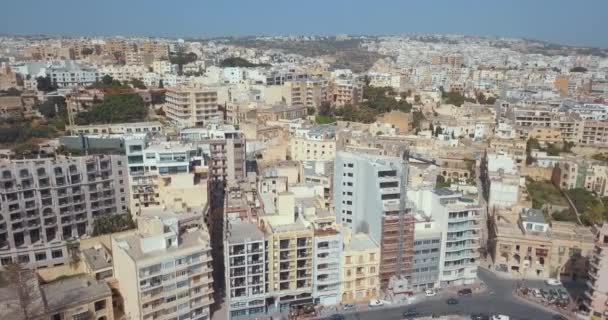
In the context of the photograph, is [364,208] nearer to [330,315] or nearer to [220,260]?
[330,315]

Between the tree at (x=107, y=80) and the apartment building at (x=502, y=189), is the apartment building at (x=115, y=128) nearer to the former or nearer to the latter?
the tree at (x=107, y=80)

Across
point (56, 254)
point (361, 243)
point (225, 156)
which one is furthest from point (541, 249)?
point (56, 254)

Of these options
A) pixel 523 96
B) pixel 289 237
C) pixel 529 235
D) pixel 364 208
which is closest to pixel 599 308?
pixel 529 235

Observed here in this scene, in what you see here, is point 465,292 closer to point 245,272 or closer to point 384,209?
point 384,209

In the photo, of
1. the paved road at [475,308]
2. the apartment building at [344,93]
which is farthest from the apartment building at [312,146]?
the apartment building at [344,93]

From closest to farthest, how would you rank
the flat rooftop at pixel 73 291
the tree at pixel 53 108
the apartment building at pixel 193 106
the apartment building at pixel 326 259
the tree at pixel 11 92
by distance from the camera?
the flat rooftop at pixel 73 291
the apartment building at pixel 326 259
the apartment building at pixel 193 106
the tree at pixel 53 108
the tree at pixel 11 92

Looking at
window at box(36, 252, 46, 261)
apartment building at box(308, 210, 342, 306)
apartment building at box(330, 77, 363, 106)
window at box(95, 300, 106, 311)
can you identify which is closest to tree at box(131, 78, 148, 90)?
apartment building at box(330, 77, 363, 106)

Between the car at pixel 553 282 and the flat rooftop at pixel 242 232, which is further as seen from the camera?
the car at pixel 553 282
